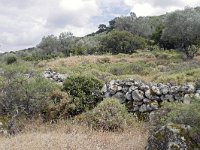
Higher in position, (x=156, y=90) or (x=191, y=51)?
(x=191, y=51)

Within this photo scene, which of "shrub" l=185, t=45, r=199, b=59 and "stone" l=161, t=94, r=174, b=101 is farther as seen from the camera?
"shrub" l=185, t=45, r=199, b=59

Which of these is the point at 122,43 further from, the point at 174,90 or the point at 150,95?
the point at 150,95

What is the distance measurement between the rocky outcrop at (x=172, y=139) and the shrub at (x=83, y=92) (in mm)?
6169

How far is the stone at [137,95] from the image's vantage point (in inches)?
458

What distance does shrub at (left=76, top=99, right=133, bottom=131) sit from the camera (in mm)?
9789

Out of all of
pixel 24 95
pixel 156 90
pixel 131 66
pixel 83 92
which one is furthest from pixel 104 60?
pixel 24 95

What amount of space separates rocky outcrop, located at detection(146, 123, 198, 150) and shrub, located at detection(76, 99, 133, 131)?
3662 mm

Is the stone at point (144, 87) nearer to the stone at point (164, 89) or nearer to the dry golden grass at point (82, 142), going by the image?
the stone at point (164, 89)

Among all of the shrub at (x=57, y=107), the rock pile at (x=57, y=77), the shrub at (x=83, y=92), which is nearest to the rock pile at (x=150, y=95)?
the shrub at (x=83, y=92)

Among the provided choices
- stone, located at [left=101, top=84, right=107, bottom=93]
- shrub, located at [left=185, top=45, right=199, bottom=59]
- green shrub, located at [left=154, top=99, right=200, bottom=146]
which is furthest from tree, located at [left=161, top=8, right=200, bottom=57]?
green shrub, located at [left=154, top=99, right=200, bottom=146]

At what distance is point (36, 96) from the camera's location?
1105 cm

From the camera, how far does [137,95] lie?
38.3 feet

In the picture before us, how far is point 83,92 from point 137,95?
200 cm

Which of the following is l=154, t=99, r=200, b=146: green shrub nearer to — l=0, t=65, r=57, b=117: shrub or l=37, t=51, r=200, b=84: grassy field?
l=0, t=65, r=57, b=117: shrub
